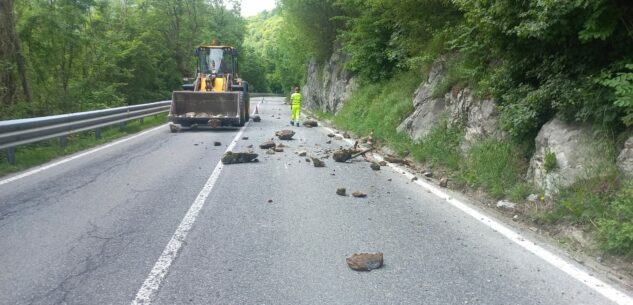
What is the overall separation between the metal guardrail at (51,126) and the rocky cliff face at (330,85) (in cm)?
1117

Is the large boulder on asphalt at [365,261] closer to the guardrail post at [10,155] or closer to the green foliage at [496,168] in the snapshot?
the green foliage at [496,168]

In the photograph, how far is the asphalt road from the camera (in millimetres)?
3549

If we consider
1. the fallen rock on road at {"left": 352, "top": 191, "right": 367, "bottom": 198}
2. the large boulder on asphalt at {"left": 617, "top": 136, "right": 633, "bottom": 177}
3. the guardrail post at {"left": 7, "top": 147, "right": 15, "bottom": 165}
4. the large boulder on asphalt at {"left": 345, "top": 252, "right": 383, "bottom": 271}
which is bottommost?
the guardrail post at {"left": 7, "top": 147, "right": 15, "bottom": 165}

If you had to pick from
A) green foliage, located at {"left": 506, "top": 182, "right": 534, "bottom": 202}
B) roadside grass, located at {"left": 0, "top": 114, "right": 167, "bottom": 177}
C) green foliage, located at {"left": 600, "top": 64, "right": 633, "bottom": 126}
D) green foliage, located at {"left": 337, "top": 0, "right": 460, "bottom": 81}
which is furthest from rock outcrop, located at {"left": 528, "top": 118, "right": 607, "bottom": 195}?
roadside grass, located at {"left": 0, "top": 114, "right": 167, "bottom": 177}

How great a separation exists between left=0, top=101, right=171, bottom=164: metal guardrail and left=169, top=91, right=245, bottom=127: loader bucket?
1810mm

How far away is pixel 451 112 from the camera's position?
9.98 meters

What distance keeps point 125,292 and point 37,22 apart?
19.6m

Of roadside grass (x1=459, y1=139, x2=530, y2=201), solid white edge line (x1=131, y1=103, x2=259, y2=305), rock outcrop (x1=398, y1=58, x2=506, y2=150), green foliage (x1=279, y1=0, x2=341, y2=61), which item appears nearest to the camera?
solid white edge line (x1=131, y1=103, x2=259, y2=305)

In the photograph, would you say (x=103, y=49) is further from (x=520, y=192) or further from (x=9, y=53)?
(x=520, y=192)

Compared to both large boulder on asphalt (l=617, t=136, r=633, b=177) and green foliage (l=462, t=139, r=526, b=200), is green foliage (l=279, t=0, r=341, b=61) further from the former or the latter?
large boulder on asphalt (l=617, t=136, r=633, b=177)

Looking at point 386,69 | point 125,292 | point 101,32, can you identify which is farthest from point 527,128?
point 101,32

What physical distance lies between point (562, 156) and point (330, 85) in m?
22.2

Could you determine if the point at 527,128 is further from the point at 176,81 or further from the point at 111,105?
the point at 176,81

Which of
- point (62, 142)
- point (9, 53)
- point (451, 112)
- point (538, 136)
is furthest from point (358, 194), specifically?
point (9, 53)
